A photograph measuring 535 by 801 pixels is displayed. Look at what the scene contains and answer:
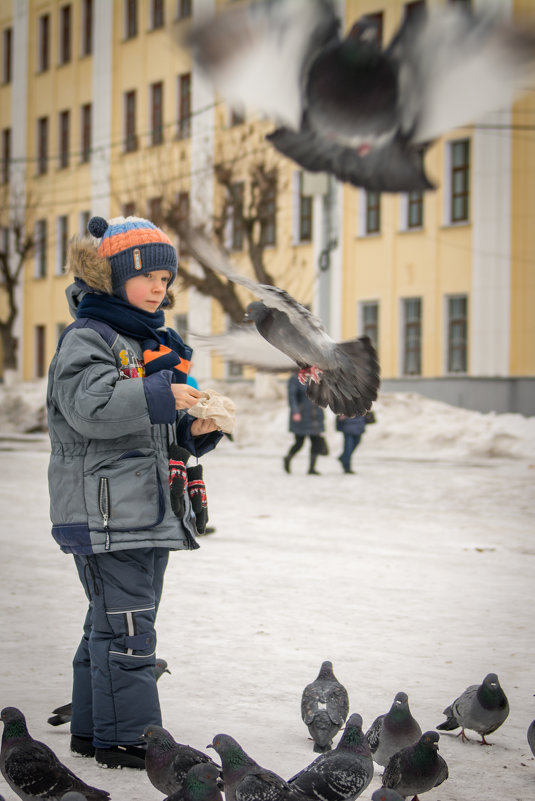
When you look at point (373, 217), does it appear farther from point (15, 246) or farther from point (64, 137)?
point (15, 246)

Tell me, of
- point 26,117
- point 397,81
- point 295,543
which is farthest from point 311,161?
point 26,117

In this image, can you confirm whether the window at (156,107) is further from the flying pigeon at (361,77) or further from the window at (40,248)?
the flying pigeon at (361,77)

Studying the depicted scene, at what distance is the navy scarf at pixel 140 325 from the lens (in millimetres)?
3441

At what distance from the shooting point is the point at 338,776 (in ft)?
9.48

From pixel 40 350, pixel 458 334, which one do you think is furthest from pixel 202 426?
pixel 40 350

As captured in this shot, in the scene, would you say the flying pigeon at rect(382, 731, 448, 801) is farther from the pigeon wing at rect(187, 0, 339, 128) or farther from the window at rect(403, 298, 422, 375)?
the window at rect(403, 298, 422, 375)

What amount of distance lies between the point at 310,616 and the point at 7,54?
37003mm

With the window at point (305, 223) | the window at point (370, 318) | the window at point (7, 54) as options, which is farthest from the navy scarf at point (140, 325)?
the window at point (7, 54)

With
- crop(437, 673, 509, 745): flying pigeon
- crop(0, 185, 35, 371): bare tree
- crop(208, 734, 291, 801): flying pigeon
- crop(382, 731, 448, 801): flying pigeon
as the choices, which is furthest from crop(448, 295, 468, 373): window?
crop(208, 734, 291, 801): flying pigeon

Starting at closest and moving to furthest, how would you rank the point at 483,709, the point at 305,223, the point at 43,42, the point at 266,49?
the point at 266,49
the point at 483,709
the point at 305,223
the point at 43,42

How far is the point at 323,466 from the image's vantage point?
16.6 m

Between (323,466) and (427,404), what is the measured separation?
6470 millimetres

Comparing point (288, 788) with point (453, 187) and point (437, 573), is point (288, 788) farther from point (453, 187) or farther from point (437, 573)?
point (453, 187)

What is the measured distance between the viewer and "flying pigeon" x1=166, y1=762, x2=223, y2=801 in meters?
2.73
